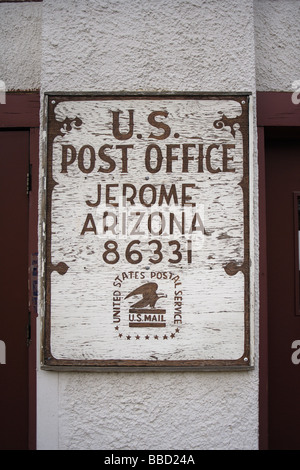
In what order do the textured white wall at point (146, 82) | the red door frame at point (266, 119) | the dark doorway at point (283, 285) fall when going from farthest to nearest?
the dark doorway at point (283, 285) < the red door frame at point (266, 119) < the textured white wall at point (146, 82)

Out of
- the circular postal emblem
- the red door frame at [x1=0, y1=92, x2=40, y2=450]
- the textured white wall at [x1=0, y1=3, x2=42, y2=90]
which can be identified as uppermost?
the textured white wall at [x1=0, y1=3, x2=42, y2=90]

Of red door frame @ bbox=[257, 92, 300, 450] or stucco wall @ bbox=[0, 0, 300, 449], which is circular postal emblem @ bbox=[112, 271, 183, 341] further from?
red door frame @ bbox=[257, 92, 300, 450]

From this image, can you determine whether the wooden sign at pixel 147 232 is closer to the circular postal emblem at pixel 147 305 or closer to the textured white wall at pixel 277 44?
the circular postal emblem at pixel 147 305

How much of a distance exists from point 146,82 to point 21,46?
0.84m

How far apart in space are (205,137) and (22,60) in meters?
1.23

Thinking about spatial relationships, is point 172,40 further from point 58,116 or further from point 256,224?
point 256,224

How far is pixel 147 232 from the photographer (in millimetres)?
2289

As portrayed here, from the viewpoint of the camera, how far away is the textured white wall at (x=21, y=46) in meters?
2.48

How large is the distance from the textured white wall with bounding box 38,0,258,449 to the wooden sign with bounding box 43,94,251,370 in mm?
96

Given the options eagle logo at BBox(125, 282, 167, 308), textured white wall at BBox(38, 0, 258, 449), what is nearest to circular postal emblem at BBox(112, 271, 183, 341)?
eagle logo at BBox(125, 282, 167, 308)

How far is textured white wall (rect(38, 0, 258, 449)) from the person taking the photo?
2240 millimetres

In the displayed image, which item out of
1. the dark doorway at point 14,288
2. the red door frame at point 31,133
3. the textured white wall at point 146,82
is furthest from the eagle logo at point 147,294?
the dark doorway at point 14,288

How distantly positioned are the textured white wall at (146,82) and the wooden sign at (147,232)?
96 mm

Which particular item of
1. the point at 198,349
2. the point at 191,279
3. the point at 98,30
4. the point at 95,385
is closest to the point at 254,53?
the point at 98,30
